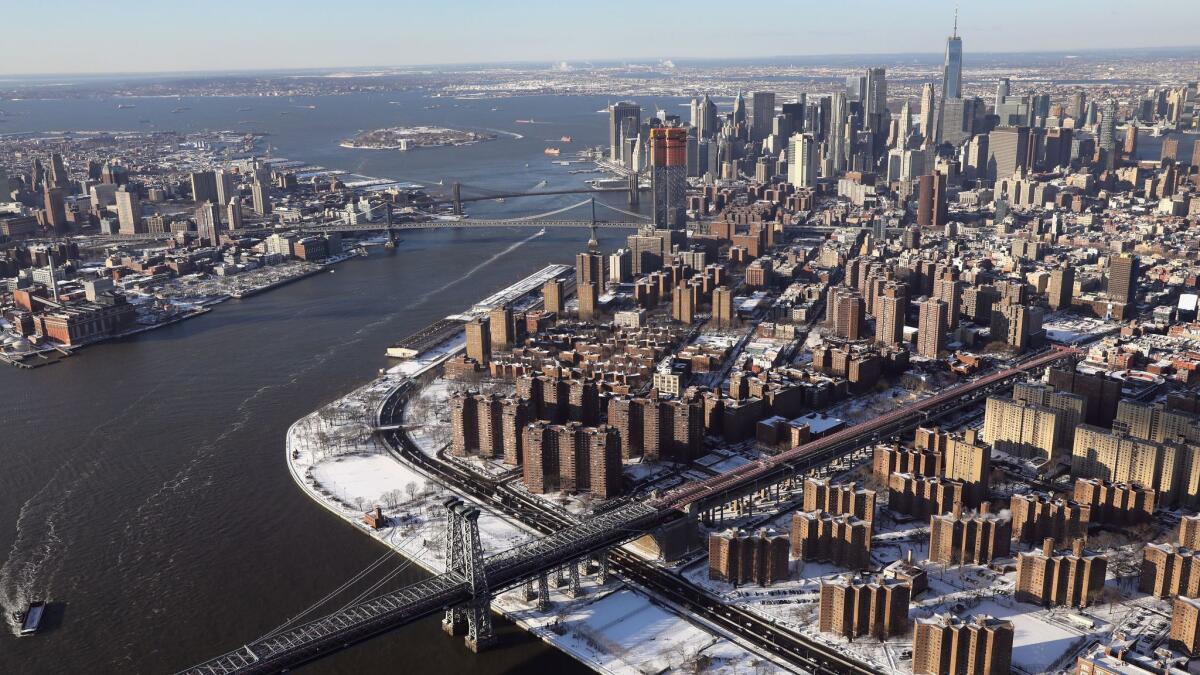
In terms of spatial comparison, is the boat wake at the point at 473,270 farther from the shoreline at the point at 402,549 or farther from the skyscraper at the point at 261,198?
the skyscraper at the point at 261,198

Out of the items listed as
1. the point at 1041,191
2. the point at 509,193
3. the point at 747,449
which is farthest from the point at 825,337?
the point at 509,193

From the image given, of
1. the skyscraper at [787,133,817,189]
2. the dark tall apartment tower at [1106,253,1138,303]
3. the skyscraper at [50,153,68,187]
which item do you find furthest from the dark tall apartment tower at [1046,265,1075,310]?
the skyscraper at [50,153,68,187]

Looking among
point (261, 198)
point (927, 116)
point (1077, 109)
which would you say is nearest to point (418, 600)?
point (261, 198)

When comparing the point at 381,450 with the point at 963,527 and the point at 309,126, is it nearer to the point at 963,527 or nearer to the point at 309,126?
the point at 963,527

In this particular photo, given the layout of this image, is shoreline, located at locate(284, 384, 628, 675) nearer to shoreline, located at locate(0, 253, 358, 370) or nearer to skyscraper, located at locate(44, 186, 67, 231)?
shoreline, located at locate(0, 253, 358, 370)

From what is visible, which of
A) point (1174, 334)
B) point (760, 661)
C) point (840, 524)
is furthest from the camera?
point (1174, 334)

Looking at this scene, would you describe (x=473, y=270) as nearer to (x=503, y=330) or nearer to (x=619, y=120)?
(x=503, y=330)
